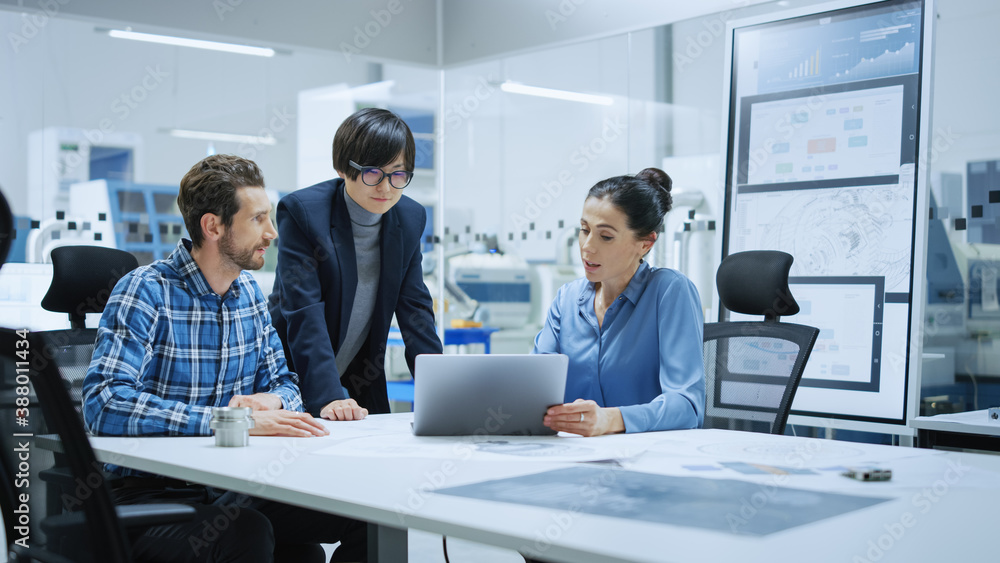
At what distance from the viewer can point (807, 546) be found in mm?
1087

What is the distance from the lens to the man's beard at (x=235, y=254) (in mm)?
2188

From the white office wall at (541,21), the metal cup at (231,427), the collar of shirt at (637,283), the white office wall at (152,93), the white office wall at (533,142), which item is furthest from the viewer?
the white office wall at (533,142)

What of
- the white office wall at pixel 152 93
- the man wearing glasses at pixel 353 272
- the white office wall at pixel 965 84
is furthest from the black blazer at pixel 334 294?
the white office wall at pixel 152 93

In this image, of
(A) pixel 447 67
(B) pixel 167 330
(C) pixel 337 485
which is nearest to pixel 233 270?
(B) pixel 167 330

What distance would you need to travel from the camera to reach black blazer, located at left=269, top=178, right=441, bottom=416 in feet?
8.12

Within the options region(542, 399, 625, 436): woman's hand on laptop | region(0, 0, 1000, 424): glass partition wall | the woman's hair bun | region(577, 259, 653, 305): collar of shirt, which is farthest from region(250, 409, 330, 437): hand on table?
region(0, 0, 1000, 424): glass partition wall

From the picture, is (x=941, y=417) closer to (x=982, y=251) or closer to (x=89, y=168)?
(x=982, y=251)

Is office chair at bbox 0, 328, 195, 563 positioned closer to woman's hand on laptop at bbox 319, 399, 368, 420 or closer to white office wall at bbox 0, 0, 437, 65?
woman's hand on laptop at bbox 319, 399, 368, 420

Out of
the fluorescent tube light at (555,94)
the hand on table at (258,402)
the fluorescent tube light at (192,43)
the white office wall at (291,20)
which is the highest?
the white office wall at (291,20)

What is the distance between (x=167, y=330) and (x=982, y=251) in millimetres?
3043

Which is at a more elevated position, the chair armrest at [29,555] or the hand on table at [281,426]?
the hand on table at [281,426]

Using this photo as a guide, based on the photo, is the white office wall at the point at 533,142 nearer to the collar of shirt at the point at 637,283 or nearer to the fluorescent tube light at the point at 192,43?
the fluorescent tube light at the point at 192,43

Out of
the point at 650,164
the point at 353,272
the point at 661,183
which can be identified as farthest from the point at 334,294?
the point at 650,164

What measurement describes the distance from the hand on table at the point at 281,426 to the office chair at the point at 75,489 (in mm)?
616
